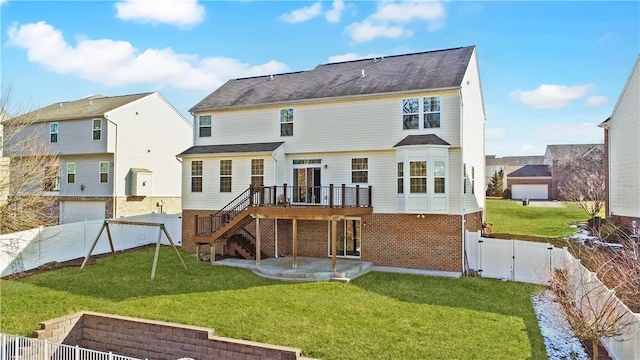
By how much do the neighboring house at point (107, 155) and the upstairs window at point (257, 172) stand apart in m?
10.7

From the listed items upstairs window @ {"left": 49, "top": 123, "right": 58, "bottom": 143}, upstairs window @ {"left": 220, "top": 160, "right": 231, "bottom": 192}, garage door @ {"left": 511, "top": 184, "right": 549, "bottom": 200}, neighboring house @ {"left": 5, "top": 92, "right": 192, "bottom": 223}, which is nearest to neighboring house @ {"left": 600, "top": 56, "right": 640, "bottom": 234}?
upstairs window @ {"left": 220, "top": 160, "right": 231, "bottom": 192}

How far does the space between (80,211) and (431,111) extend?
22463 mm

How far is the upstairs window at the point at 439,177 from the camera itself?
15273mm

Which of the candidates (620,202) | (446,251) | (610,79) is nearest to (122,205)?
(446,251)

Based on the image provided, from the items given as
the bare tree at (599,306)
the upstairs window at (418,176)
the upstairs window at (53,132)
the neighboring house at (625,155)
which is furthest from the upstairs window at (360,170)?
the upstairs window at (53,132)

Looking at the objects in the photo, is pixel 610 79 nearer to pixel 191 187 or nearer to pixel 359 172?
pixel 359 172

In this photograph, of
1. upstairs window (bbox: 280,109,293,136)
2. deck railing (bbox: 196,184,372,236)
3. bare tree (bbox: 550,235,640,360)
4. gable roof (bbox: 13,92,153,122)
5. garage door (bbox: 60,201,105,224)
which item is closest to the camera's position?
bare tree (bbox: 550,235,640,360)

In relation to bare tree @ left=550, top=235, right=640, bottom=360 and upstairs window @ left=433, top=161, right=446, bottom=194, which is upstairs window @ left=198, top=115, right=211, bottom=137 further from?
bare tree @ left=550, top=235, right=640, bottom=360

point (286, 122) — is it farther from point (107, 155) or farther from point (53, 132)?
point (53, 132)

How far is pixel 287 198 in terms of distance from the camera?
17391mm

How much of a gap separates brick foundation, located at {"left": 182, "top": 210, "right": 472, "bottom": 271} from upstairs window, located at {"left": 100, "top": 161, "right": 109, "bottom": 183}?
11.5 metres

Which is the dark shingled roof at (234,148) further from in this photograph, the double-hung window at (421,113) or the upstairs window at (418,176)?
the upstairs window at (418,176)

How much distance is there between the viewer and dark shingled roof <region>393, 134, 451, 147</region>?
1523 cm

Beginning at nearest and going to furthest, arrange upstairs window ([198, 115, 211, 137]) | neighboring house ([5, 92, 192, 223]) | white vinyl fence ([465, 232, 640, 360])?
white vinyl fence ([465, 232, 640, 360]), upstairs window ([198, 115, 211, 137]), neighboring house ([5, 92, 192, 223])
